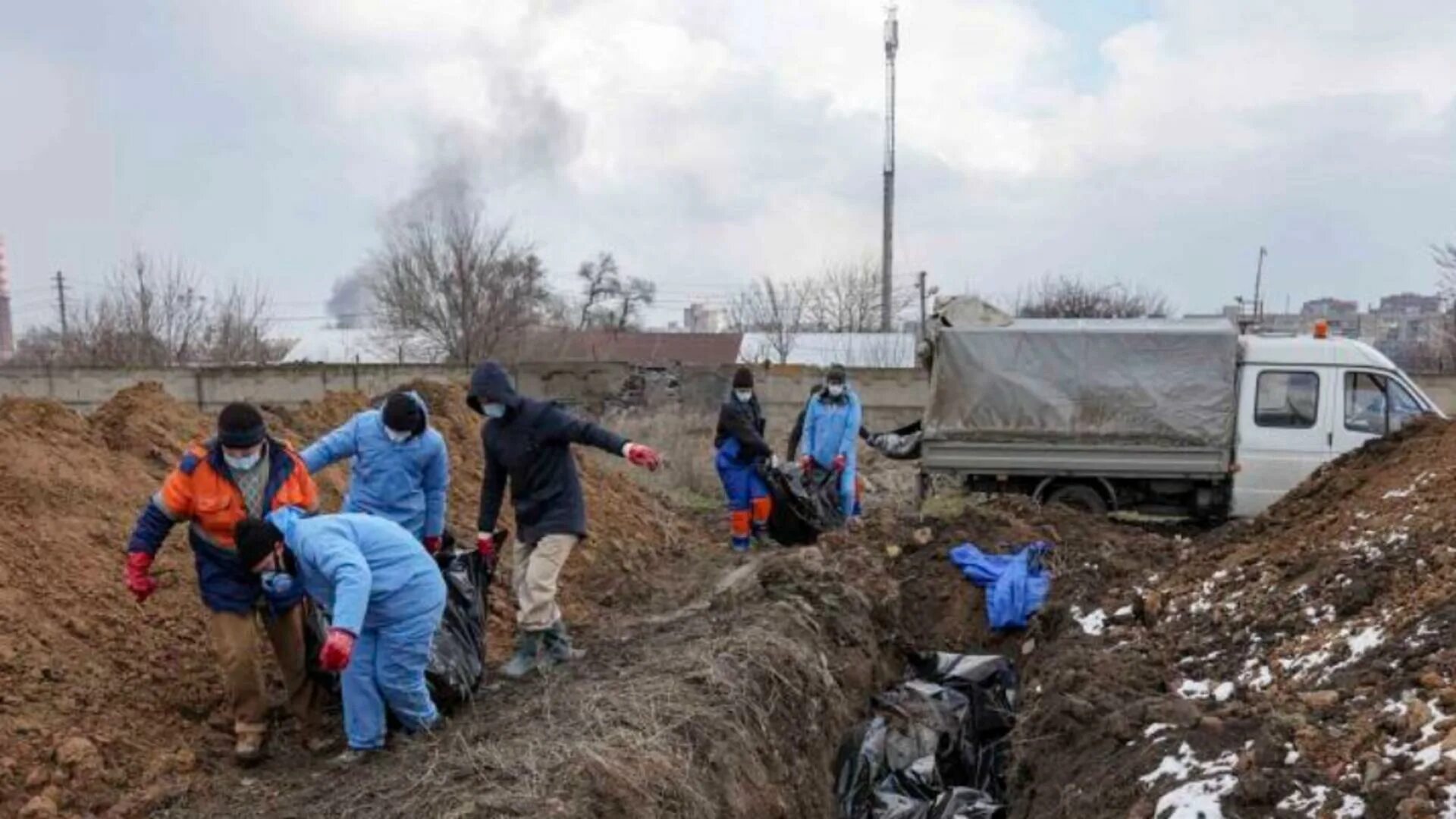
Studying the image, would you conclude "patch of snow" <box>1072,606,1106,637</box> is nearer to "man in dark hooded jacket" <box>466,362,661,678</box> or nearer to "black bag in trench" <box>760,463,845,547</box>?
"man in dark hooded jacket" <box>466,362,661,678</box>

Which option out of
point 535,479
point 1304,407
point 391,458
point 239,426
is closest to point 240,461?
point 239,426

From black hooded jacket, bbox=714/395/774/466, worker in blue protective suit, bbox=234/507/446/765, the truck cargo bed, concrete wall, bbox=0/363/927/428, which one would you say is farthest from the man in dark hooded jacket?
concrete wall, bbox=0/363/927/428

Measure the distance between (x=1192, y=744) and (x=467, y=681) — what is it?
320 cm

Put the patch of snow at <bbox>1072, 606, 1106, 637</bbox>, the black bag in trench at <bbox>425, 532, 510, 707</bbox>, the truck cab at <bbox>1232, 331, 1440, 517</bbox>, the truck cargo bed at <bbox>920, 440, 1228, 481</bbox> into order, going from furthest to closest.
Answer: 1. the truck cargo bed at <bbox>920, 440, 1228, 481</bbox>
2. the truck cab at <bbox>1232, 331, 1440, 517</bbox>
3. the patch of snow at <bbox>1072, 606, 1106, 637</bbox>
4. the black bag in trench at <bbox>425, 532, 510, 707</bbox>

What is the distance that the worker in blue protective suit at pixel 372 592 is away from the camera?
425 centimetres

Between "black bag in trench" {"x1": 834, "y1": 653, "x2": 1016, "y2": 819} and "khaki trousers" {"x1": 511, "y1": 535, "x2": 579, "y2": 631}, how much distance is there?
177 cm

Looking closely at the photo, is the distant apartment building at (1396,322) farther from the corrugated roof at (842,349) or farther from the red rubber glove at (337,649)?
the red rubber glove at (337,649)

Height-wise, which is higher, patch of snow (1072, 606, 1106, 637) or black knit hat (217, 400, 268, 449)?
black knit hat (217, 400, 268, 449)

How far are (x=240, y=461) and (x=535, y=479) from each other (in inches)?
63.5

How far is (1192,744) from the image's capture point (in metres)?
3.72

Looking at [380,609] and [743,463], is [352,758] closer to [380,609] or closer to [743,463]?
[380,609]

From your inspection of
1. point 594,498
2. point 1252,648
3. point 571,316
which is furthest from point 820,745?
point 571,316

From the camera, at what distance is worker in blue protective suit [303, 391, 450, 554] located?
17.8 ft

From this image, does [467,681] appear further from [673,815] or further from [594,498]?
[594,498]
